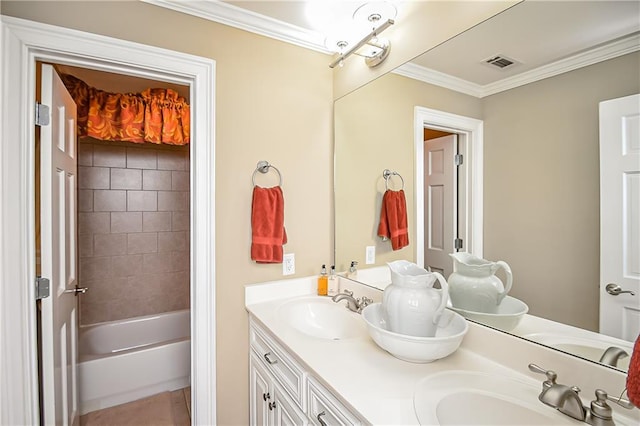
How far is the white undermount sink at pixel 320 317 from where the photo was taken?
156cm

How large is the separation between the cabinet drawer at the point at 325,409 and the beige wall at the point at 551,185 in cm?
68

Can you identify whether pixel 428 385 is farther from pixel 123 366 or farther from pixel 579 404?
pixel 123 366

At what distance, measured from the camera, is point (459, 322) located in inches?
45.8

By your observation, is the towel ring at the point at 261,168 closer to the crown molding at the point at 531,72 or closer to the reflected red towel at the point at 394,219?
the reflected red towel at the point at 394,219

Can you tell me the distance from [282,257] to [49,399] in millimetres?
1205

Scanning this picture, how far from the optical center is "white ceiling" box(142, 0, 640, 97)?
862 mm

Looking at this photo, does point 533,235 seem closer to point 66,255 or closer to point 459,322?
point 459,322

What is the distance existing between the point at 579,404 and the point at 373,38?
161 cm

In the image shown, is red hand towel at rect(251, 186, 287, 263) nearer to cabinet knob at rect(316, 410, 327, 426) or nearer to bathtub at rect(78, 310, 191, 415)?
cabinet knob at rect(316, 410, 327, 426)

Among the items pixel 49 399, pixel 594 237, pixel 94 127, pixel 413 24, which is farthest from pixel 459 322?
pixel 94 127

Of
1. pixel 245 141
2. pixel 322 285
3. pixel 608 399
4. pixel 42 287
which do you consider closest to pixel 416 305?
pixel 608 399

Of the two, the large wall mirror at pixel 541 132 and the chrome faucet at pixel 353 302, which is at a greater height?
the large wall mirror at pixel 541 132

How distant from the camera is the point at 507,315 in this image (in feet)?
3.58

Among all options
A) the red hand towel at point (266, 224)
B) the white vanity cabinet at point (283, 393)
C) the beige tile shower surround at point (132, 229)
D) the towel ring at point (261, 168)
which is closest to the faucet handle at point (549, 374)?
the white vanity cabinet at point (283, 393)
